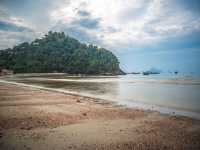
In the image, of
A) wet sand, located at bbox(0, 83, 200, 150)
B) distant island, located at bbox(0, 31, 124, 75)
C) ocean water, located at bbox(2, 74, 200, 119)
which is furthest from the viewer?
distant island, located at bbox(0, 31, 124, 75)

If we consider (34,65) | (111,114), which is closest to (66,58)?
(34,65)

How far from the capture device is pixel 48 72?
114812 mm

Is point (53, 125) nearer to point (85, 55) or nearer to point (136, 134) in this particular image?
point (136, 134)

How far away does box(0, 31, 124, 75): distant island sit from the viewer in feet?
377

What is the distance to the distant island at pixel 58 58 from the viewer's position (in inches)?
4520

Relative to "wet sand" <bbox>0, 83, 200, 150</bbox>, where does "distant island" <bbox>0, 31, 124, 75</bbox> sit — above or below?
above

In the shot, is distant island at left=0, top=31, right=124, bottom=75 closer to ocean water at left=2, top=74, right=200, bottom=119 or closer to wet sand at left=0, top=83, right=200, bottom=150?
ocean water at left=2, top=74, right=200, bottom=119

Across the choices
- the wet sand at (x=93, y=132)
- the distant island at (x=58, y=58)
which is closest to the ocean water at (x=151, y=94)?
the wet sand at (x=93, y=132)

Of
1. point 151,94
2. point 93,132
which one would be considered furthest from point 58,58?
point 93,132

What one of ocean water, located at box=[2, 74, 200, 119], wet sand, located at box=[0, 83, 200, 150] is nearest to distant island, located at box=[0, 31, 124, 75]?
ocean water, located at box=[2, 74, 200, 119]

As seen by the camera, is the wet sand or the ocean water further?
the ocean water

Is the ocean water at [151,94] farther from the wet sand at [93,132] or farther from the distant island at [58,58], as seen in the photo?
the distant island at [58,58]

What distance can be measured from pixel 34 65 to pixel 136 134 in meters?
117

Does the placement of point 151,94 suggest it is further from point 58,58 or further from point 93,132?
point 58,58
